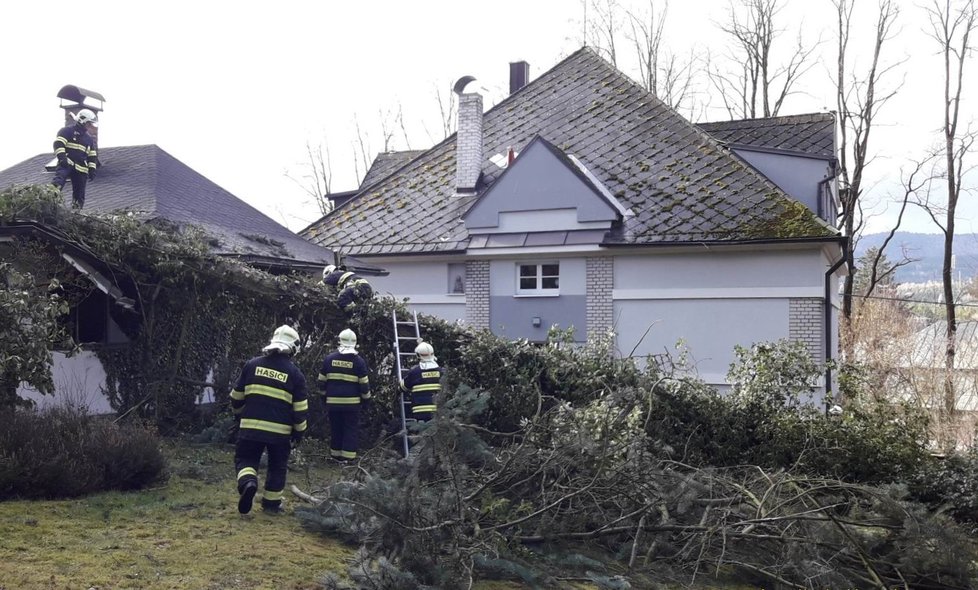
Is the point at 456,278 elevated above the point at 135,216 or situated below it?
below

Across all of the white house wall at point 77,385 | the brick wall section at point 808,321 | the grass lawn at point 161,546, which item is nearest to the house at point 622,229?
the brick wall section at point 808,321

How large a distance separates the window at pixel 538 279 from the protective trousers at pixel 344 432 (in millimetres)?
9502

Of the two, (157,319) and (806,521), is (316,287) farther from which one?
(806,521)

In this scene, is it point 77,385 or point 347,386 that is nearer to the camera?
point 347,386

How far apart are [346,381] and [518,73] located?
19.0 m

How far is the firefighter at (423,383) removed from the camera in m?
11.3

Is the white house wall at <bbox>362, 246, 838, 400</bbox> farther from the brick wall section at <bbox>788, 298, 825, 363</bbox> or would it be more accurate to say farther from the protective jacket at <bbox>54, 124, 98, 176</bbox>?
the protective jacket at <bbox>54, 124, 98, 176</bbox>

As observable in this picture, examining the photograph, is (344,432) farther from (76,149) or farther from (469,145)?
(469,145)

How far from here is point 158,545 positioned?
6.99m

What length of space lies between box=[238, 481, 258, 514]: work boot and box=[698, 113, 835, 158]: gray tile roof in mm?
15359

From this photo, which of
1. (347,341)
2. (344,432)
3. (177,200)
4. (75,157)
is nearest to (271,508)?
(344,432)

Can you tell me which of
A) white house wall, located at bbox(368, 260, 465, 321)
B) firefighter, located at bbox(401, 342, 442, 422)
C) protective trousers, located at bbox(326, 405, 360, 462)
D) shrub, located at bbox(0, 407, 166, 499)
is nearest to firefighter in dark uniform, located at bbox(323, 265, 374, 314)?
firefighter, located at bbox(401, 342, 442, 422)

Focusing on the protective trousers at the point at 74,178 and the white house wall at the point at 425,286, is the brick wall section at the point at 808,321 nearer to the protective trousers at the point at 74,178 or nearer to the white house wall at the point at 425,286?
the white house wall at the point at 425,286

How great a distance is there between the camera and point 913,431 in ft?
37.3
